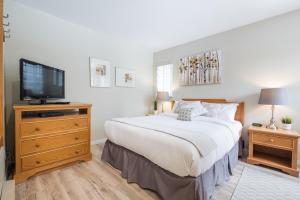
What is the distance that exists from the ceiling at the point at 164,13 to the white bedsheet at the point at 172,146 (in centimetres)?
189

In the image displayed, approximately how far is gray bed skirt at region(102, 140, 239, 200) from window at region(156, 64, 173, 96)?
2.46 m

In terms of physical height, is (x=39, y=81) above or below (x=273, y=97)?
above

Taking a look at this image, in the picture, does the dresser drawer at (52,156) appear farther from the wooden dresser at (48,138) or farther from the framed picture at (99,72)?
the framed picture at (99,72)

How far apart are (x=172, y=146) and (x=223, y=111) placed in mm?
1736

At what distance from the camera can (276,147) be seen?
2227 millimetres

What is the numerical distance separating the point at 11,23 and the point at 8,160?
83.2 inches

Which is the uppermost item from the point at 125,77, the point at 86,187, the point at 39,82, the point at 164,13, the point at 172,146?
the point at 164,13

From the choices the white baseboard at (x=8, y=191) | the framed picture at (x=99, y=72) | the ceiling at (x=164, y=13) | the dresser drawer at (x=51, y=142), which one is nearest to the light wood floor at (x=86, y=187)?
the white baseboard at (x=8, y=191)

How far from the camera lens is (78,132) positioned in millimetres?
2412

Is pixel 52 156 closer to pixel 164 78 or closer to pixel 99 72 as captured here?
pixel 99 72

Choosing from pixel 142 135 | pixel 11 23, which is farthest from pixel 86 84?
pixel 142 135

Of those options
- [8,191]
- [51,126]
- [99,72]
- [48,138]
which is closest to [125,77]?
[99,72]

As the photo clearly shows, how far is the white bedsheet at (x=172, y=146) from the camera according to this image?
4.42 ft

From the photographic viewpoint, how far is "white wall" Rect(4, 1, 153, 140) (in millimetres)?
2344
